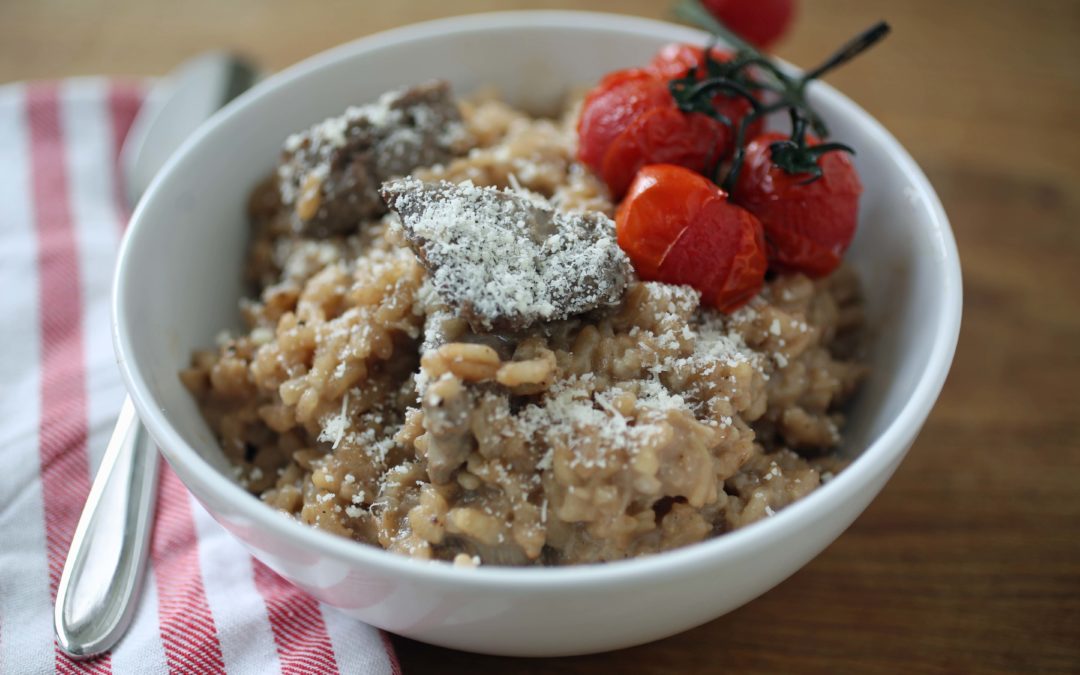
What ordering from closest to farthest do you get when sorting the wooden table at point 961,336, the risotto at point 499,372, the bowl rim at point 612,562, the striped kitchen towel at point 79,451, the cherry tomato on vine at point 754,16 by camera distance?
1. the bowl rim at point 612,562
2. the risotto at point 499,372
3. the striped kitchen towel at point 79,451
4. the wooden table at point 961,336
5. the cherry tomato on vine at point 754,16

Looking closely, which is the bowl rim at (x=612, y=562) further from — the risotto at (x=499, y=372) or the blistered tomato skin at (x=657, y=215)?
the blistered tomato skin at (x=657, y=215)

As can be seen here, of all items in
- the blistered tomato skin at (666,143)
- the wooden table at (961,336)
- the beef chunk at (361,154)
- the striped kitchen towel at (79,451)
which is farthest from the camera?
the beef chunk at (361,154)

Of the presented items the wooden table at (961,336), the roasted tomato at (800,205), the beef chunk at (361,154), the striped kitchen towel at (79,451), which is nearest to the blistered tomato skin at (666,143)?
the roasted tomato at (800,205)

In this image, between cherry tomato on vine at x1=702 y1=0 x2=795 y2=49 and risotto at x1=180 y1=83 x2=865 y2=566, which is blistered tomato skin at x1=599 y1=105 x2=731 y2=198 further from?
cherry tomato on vine at x1=702 y1=0 x2=795 y2=49

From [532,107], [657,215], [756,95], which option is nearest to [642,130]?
[657,215]

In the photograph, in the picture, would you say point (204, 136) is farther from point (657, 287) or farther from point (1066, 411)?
point (1066, 411)

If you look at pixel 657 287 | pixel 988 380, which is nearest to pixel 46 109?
pixel 657 287
